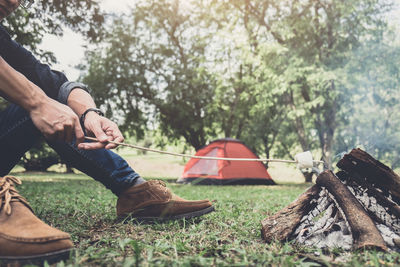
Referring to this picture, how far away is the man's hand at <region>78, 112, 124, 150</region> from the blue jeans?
0.17 m

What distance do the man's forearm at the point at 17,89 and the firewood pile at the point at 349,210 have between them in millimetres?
1212

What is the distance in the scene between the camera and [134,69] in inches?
515

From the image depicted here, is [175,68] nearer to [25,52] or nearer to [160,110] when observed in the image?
[160,110]

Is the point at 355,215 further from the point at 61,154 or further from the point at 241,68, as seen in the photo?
the point at 241,68

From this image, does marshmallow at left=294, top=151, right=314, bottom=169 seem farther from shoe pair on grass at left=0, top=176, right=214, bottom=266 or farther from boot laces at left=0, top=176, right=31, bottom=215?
boot laces at left=0, top=176, right=31, bottom=215

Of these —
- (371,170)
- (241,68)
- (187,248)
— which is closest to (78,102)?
(187,248)

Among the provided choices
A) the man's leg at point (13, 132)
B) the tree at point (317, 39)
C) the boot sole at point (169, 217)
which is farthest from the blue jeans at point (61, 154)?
the tree at point (317, 39)

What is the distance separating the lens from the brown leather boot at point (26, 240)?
3.40ft

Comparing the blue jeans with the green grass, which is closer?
the green grass

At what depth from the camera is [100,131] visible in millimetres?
1470

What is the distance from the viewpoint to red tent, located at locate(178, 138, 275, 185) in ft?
29.5

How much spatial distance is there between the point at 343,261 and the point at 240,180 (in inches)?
314

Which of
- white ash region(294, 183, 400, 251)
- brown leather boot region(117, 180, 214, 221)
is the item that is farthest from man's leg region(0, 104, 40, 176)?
white ash region(294, 183, 400, 251)

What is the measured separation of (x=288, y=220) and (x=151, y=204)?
786 mm
